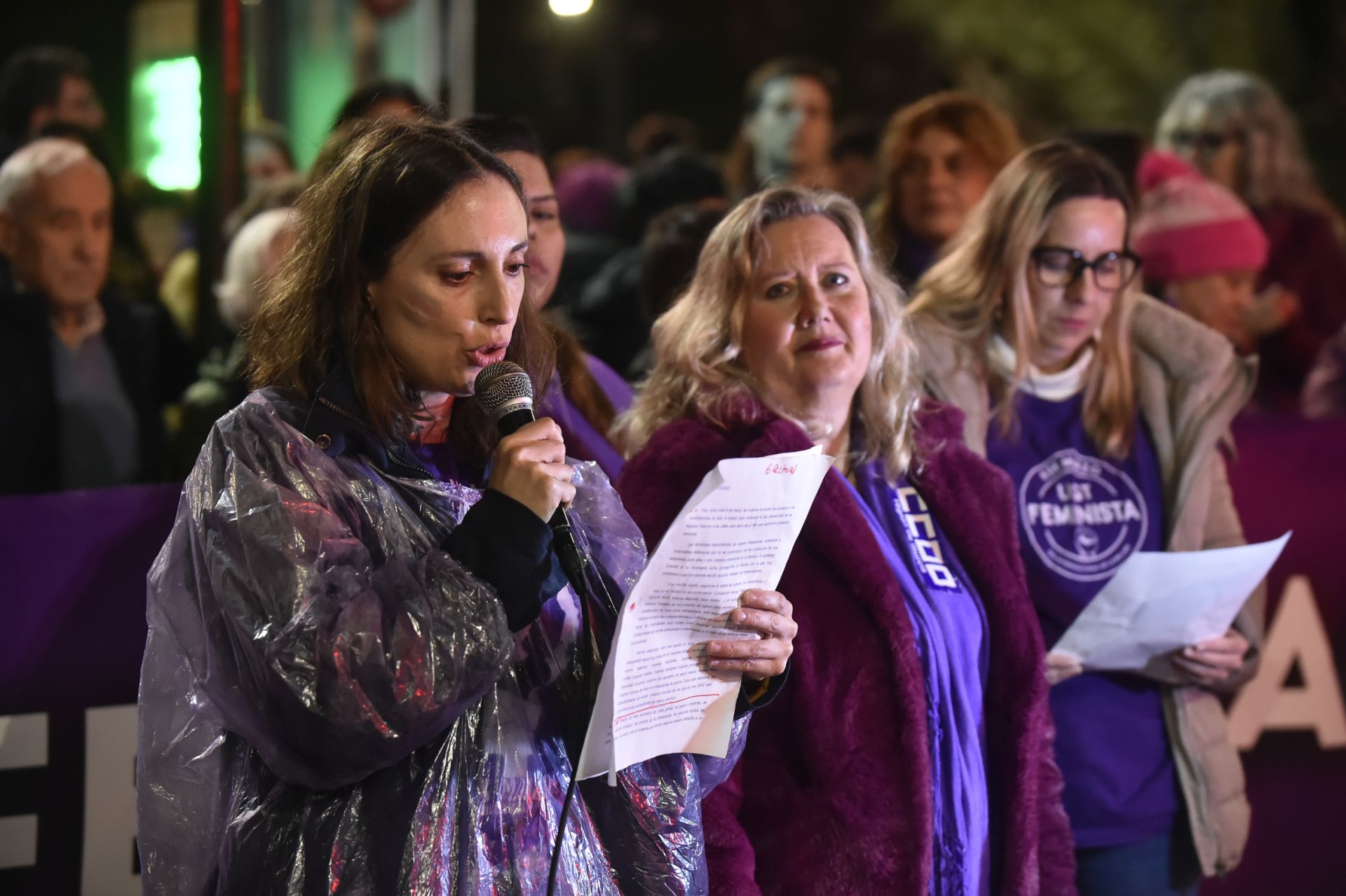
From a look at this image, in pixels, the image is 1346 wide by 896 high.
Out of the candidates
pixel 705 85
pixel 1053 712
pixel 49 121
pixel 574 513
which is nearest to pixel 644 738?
pixel 574 513

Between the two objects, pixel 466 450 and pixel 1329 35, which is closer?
pixel 466 450

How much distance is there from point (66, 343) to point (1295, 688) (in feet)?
11.3

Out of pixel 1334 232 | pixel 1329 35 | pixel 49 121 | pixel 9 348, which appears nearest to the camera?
pixel 9 348

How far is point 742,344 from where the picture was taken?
265 centimetres

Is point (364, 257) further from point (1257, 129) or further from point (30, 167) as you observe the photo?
point (1257, 129)

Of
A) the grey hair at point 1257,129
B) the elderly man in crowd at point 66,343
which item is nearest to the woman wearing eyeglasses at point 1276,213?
the grey hair at point 1257,129

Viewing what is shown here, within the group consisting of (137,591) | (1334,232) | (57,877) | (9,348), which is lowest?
(57,877)

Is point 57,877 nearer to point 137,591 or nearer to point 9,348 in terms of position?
Answer: point 137,591

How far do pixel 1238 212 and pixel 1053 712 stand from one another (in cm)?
217

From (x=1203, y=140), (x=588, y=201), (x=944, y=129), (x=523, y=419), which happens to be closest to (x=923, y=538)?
(x=523, y=419)

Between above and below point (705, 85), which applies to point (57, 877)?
below

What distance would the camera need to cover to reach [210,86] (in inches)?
170

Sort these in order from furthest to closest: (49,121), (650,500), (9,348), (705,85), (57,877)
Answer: (705,85)
(49,121)
(9,348)
(57,877)
(650,500)

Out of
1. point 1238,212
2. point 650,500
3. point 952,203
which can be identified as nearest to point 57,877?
point 650,500
